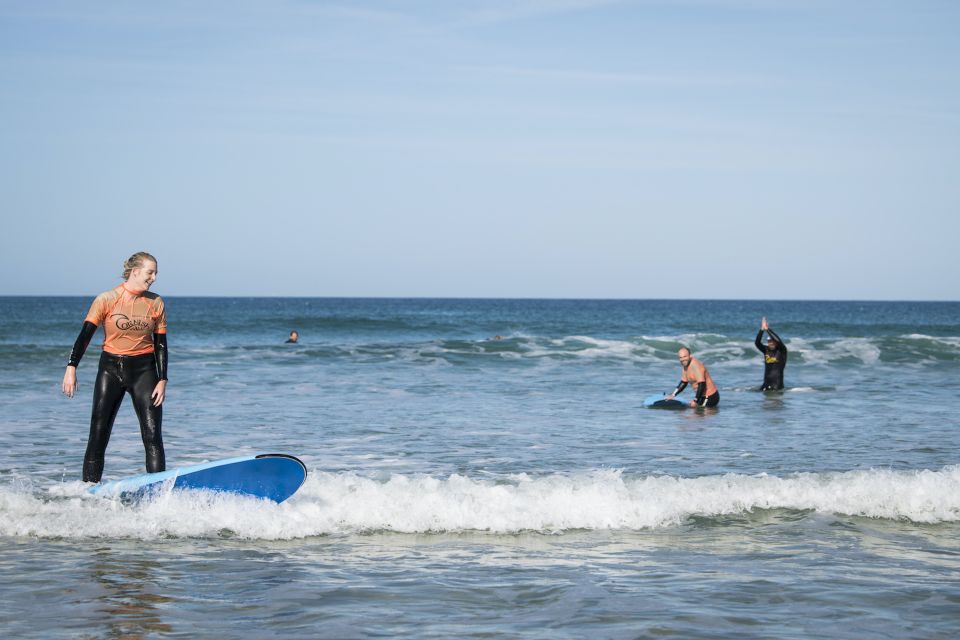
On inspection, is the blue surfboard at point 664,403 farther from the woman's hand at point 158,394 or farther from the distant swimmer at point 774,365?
the woman's hand at point 158,394

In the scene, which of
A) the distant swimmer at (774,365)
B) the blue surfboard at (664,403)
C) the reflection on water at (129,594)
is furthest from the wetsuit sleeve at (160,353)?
the distant swimmer at (774,365)

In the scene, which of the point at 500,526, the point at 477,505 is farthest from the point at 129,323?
the point at 500,526

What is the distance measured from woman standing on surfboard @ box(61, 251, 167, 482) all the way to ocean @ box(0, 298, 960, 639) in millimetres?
620

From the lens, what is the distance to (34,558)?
6.45 metres

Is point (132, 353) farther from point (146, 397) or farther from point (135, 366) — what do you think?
point (146, 397)

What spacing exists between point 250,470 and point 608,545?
283 centimetres

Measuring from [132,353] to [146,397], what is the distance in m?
0.36

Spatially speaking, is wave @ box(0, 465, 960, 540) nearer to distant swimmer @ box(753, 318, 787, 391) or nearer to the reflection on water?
the reflection on water

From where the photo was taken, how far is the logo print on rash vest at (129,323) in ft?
24.0

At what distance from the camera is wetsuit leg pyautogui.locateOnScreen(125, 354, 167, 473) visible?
24.5ft

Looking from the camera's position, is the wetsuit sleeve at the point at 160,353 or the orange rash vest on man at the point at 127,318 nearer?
the orange rash vest on man at the point at 127,318

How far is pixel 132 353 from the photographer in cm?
745

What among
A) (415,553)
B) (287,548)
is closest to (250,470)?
(287,548)

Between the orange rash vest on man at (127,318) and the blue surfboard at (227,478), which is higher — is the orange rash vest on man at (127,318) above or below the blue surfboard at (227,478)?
above
